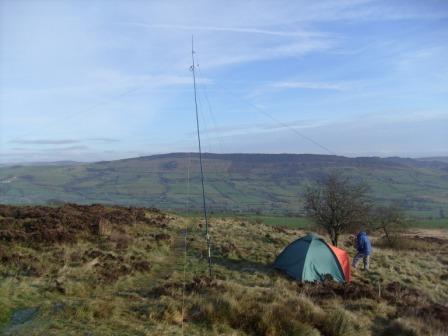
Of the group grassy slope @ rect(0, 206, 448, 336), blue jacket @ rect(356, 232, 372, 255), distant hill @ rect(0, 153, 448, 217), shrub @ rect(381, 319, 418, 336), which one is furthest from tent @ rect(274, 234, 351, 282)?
distant hill @ rect(0, 153, 448, 217)

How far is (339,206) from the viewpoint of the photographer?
1067 inches

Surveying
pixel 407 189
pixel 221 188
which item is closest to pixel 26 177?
pixel 221 188

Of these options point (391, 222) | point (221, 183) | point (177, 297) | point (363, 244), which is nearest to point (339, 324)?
point (177, 297)

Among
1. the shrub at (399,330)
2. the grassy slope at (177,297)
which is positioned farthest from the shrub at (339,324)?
the shrub at (399,330)

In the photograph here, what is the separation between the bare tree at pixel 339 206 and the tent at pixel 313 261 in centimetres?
960

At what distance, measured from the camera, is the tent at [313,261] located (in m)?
16.9

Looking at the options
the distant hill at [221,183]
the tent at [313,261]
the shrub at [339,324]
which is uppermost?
the shrub at [339,324]

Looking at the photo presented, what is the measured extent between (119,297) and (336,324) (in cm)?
547

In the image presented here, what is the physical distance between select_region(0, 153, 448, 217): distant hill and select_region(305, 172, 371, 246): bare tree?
6963 centimetres

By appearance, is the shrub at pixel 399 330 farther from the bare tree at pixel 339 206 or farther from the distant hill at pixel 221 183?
the distant hill at pixel 221 183

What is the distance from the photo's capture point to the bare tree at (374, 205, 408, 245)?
39438mm

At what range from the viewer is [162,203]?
4188 inches

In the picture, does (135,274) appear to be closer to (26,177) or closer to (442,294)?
(442,294)

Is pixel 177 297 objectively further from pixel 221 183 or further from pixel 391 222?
pixel 221 183
